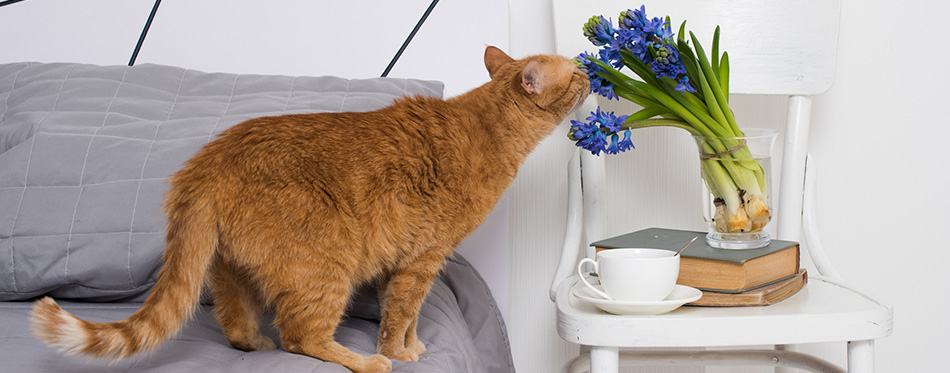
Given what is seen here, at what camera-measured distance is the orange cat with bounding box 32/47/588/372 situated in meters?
0.73

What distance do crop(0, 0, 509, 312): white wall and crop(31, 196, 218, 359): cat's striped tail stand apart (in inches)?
25.3

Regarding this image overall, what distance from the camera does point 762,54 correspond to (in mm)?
1113

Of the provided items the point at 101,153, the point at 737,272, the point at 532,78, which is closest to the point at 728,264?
the point at 737,272

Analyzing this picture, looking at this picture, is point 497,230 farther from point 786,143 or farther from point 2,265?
point 2,265

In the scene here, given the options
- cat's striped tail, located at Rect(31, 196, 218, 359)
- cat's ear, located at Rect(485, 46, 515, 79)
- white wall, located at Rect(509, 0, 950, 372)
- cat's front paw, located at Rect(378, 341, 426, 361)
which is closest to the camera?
cat's striped tail, located at Rect(31, 196, 218, 359)

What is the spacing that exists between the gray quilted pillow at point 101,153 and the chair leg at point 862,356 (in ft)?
2.46

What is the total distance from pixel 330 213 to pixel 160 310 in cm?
21

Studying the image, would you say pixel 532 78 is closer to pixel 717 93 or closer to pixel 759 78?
pixel 717 93

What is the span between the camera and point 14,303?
939 mm

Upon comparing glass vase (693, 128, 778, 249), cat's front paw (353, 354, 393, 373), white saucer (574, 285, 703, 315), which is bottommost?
cat's front paw (353, 354, 393, 373)

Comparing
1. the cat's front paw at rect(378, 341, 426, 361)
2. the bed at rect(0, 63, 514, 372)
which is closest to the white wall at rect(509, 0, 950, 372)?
the bed at rect(0, 63, 514, 372)

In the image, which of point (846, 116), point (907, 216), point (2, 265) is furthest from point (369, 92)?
point (907, 216)

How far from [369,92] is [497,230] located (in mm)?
398

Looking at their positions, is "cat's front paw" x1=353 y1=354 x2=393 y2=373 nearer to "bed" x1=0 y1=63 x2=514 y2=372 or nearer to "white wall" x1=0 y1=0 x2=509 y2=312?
"bed" x1=0 y1=63 x2=514 y2=372
